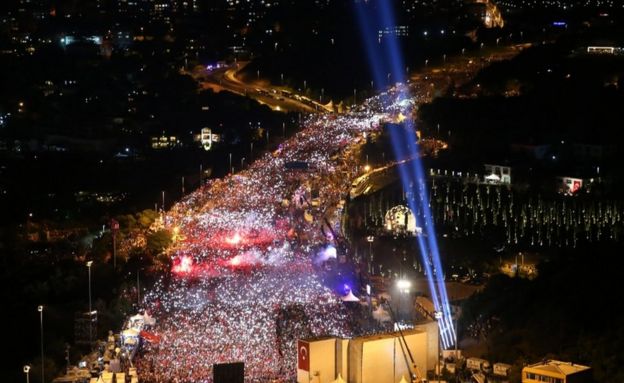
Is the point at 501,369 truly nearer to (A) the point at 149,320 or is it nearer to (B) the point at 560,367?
(B) the point at 560,367

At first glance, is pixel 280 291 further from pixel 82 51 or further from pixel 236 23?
pixel 236 23

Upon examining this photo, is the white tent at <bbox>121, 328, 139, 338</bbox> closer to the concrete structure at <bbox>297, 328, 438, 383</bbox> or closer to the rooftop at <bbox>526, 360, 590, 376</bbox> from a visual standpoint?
the concrete structure at <bbox>297, 328, 438, 383</bbox>

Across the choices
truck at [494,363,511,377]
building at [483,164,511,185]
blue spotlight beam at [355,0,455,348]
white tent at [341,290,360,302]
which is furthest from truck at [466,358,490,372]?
building at [483,164,511,185]

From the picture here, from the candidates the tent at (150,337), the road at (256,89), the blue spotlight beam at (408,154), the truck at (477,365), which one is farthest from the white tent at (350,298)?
the road at (256,89)

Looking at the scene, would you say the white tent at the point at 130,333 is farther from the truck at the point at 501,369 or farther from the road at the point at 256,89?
the road at the point at 256,89

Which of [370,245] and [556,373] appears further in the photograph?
[370,245]

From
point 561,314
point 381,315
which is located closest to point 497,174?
point 381,315
